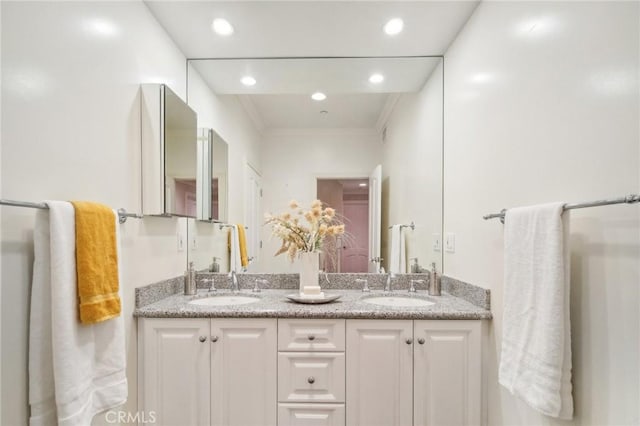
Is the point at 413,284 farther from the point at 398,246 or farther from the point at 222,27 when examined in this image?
the point at 222,27

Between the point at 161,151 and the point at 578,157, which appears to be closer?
the point at 578,157

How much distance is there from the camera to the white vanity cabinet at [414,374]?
146cm

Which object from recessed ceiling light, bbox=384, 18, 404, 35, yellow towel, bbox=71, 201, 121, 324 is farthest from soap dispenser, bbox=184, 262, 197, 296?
recessed ceiling light, bbox=384, 18, 404, 35

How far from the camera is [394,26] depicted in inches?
65.5

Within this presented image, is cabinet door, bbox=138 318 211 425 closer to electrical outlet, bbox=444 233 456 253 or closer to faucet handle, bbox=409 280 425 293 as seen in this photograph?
faucet handle, bbox=409 280 425 293

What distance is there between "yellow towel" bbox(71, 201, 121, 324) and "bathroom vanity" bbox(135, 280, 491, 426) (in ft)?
1.49

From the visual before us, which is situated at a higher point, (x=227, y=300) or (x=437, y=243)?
(x=437, y=243)

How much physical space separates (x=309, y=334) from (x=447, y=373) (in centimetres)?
71

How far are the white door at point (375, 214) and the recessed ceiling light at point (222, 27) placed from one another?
4.07 feet

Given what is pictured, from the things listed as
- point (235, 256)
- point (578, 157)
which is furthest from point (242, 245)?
point (578, 157)

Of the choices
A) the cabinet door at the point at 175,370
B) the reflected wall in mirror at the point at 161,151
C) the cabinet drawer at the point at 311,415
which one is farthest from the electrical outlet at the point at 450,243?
the reflected wall in mirror at the point at 161,151

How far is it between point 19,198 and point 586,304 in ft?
5.82

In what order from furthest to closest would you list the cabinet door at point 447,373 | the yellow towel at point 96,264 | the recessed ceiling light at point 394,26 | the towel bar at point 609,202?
the recessed ceiling light at point 394,26
the cabinet door at point 447,373
the yellow towel at point 96,264
the towel bar at point 609,202

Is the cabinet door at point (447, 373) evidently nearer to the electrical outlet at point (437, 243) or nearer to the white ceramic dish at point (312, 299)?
the white ceramic dish at point (312, 299)
